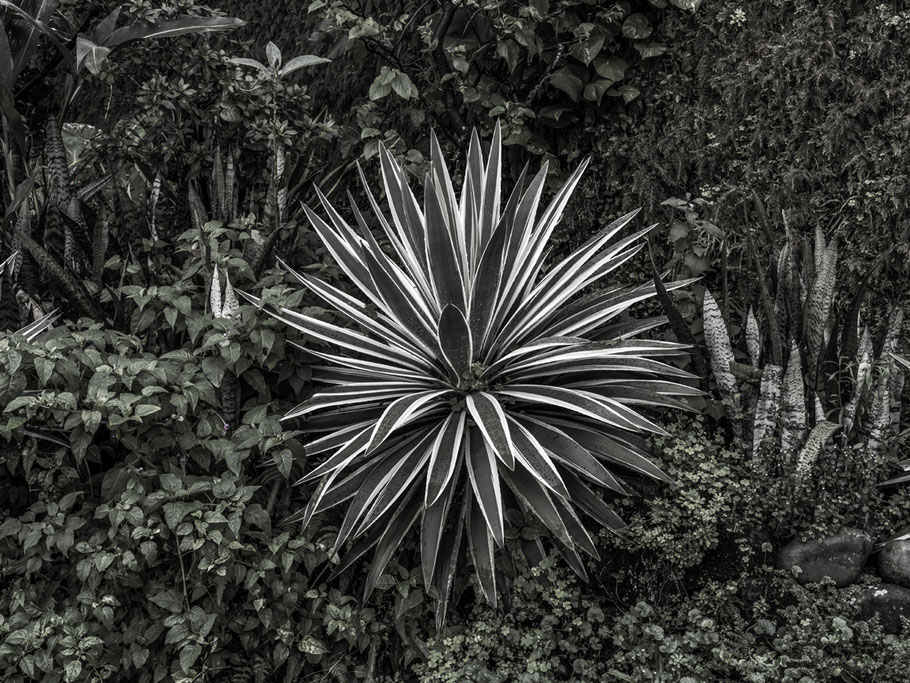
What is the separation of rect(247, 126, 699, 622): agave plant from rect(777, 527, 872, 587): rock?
0.61 meters

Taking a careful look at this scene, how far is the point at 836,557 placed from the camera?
2.40 metres

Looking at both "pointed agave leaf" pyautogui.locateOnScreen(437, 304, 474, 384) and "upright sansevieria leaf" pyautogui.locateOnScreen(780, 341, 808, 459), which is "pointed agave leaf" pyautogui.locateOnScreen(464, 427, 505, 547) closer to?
"pointed agave leaf" pyautogui.locateOnScreen(437, 304, 474, 384)

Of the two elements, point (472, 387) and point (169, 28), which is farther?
point (169, 28)

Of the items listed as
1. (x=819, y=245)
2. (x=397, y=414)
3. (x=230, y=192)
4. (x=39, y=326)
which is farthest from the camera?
(x=230, y=192)

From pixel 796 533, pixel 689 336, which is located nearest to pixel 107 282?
pixel 689 336

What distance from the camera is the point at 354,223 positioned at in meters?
3.87

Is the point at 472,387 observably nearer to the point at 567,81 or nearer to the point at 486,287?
the point at 486,287

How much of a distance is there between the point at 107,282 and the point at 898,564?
302 cm

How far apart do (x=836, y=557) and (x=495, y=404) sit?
1213 millimetres

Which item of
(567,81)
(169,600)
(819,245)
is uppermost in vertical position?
(567,81)

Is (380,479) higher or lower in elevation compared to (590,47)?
lower

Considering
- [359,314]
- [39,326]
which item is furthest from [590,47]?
[39,326]

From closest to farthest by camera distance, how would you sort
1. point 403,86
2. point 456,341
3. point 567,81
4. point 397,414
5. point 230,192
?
point 397,414 → point 456,341 → point 230,192 → point 567,81 → point 403,86

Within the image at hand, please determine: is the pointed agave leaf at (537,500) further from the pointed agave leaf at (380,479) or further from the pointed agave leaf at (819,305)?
the pointed agave leaf at (819,305)
